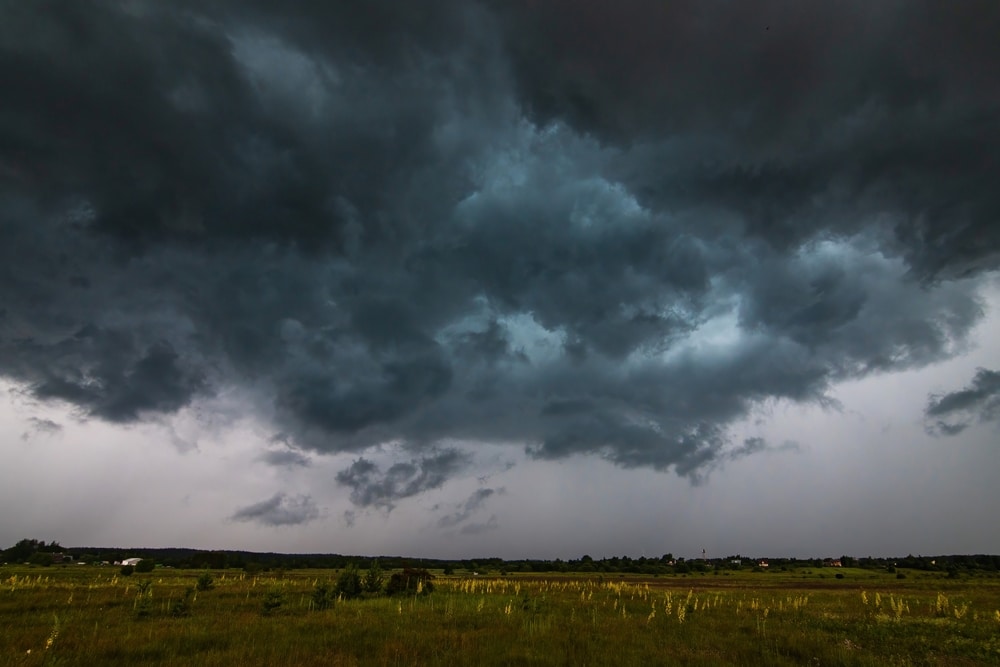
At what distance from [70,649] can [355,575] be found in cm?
1975

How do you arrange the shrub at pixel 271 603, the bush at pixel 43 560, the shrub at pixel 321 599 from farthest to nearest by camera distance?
the bush at pixel 43 560, the shrub at pixel 321 599, the shrub at pixel 271 603

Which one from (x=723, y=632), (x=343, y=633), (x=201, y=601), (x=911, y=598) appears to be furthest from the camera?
(x=911, y=598)

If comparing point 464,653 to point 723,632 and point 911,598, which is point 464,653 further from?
point 911,598

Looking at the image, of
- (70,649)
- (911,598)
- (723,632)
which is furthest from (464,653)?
(911,598)

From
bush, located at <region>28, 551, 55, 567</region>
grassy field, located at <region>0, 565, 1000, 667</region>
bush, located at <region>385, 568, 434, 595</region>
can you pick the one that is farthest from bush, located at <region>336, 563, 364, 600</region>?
bush, located at <region>28, 551, 55, 567</region>

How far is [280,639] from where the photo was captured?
49.3ft

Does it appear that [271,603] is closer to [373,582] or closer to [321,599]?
[321,599]

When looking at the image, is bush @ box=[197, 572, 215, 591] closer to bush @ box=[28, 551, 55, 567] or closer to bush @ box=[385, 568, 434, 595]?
bush @ box=[385, 568, 434, 595]

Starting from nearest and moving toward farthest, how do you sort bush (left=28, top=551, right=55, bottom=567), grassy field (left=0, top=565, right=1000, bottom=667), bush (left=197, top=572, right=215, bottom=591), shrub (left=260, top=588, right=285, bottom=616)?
grassy field (left=0, top=565, right=1000, bottom=667) < shrub (left=260, top=588, right=285, bottom=616) < bush (left=197, top=572, right=215, bottom=591) < bush (left=28, top=551, right=55, bottom=567)

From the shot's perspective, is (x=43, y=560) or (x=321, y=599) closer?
(x=321, y=599)

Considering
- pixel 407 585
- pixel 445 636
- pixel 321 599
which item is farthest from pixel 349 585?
pixel 445 636

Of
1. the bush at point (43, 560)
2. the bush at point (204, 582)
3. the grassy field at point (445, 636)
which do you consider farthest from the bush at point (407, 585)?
the bush at point (43, 560)

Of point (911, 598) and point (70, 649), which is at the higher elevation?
point (70, 649)

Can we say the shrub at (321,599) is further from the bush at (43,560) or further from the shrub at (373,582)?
the bush at (43,560)
